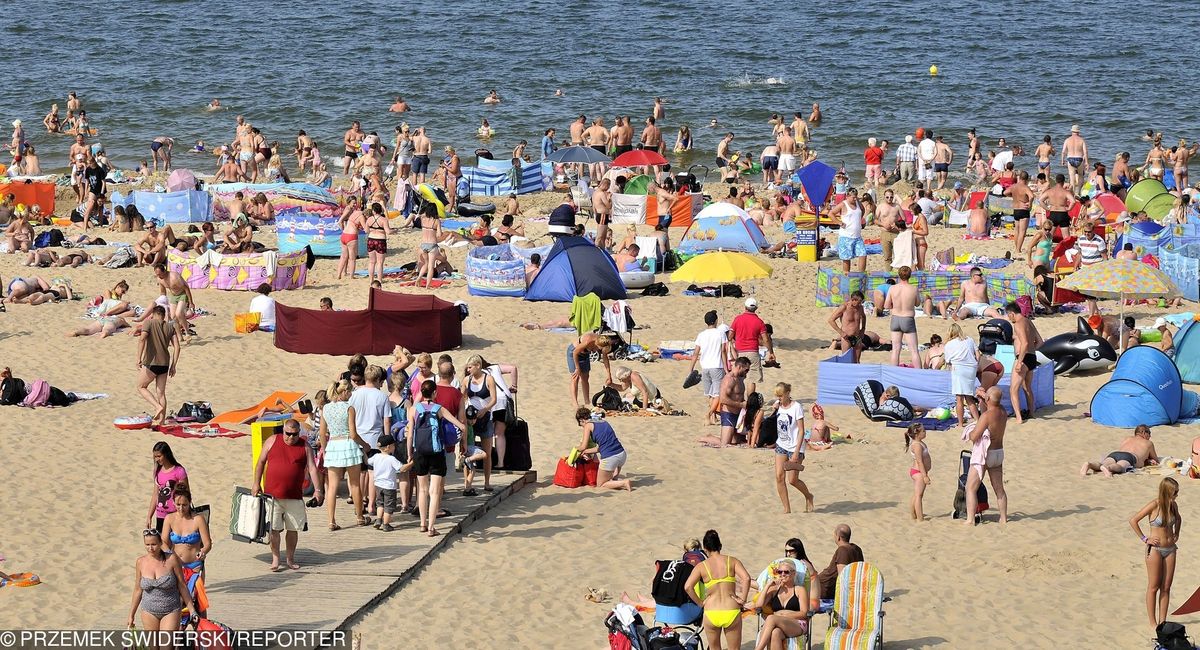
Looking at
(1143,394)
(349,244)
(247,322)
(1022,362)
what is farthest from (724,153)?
(1143,394)

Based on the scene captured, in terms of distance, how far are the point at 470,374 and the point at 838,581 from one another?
14.3ft

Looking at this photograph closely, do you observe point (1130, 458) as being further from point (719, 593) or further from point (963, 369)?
point (719, 593)

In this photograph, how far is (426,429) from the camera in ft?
37.4

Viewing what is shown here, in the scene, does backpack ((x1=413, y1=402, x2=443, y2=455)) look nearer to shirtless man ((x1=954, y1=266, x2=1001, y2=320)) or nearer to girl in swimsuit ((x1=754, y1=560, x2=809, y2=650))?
girl in swimsuit ((x1=754, y1=560, x2=809, y2=650))

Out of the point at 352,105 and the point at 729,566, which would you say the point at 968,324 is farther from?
the point at 352,105

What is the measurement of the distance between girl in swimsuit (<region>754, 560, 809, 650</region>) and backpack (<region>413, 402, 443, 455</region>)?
299 cm

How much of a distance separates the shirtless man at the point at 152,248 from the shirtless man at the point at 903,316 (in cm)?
1056

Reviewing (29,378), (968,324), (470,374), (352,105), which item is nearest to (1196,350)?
(968,324)

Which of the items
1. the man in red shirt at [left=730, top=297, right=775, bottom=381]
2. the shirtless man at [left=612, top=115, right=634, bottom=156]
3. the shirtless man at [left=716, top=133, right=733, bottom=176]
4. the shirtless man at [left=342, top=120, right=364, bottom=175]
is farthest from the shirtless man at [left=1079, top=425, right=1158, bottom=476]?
the shirtless man at [left=342, top=120, right=364, bottom=175]

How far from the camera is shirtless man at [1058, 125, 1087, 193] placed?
29844 mm

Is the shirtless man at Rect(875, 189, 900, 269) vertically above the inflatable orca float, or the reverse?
the shirtless man at Rect(875, 189, 900, 269)

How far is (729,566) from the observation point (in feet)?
30.9

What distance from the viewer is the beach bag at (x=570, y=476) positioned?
13.2m

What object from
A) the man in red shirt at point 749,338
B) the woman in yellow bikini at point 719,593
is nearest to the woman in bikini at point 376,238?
the man in red shirt at point 749,338
